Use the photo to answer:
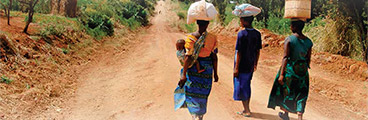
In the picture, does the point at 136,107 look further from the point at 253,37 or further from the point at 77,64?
the point at 77,64

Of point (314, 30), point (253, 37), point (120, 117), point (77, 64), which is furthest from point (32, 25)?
point (314, 30)

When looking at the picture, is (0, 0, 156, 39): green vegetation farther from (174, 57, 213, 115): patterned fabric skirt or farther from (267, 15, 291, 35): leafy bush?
(267, 15, 291, 35): leafy bush

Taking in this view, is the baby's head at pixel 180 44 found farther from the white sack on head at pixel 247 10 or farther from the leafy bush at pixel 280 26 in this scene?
the leafy bush at pixel 280 26

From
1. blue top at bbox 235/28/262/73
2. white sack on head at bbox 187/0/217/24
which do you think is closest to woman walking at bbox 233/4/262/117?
blue top at bbox 235/28/262/73

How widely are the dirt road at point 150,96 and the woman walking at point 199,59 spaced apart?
0.82 m

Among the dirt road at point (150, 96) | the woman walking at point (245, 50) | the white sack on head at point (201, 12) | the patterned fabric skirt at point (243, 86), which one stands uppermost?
the white sack on head at point (201, 12)

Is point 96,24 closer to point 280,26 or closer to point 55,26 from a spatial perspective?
point 55,26

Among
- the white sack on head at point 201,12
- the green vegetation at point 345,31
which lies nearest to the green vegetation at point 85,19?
the white sack on head at point 201,12

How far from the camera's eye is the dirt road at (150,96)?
454cm

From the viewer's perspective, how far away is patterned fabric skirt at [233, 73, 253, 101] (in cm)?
402

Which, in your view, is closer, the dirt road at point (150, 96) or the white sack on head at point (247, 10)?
the white sack on head at point (247, 10)

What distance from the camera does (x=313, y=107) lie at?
5184 millimetres

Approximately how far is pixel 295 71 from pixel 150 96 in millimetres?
2612

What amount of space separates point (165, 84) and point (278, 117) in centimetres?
243
